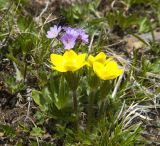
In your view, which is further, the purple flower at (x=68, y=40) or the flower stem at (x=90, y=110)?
the purple flower at (x=68, y=40)

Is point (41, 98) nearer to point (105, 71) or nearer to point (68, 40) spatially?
point (68, 40)

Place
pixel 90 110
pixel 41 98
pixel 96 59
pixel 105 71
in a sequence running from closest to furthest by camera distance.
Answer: pixel 105 71 → pixel 96 59 → pixel 90 110 → pixel 41 98

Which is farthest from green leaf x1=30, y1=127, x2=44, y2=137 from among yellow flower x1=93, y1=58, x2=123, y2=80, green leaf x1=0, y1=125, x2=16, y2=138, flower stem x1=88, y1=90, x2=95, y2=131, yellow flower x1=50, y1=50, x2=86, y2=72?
yellow flower x1=93, y1=58, x2=123, y2=80

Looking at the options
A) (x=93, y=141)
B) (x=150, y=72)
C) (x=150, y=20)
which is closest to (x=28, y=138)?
(x=93, y=141)

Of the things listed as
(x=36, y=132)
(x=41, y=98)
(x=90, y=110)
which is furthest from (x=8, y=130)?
(x=90, y=110)

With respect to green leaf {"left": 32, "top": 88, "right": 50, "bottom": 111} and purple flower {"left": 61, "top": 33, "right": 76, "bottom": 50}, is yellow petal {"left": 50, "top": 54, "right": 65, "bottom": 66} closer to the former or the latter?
purple flower {"left": 61, "top": 33, "right": 76, "bottom": 50}

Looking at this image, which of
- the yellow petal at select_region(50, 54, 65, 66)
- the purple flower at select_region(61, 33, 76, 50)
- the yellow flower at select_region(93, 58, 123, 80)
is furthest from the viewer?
the purple flower at select_region(61, 33, 76, 50)

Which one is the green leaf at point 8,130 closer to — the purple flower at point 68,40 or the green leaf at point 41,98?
the green leaf at point 41,98

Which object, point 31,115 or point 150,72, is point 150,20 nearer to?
point 150,72

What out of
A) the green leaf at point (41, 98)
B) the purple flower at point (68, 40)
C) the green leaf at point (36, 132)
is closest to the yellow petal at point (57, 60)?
the purple flower at point (68, 40)
